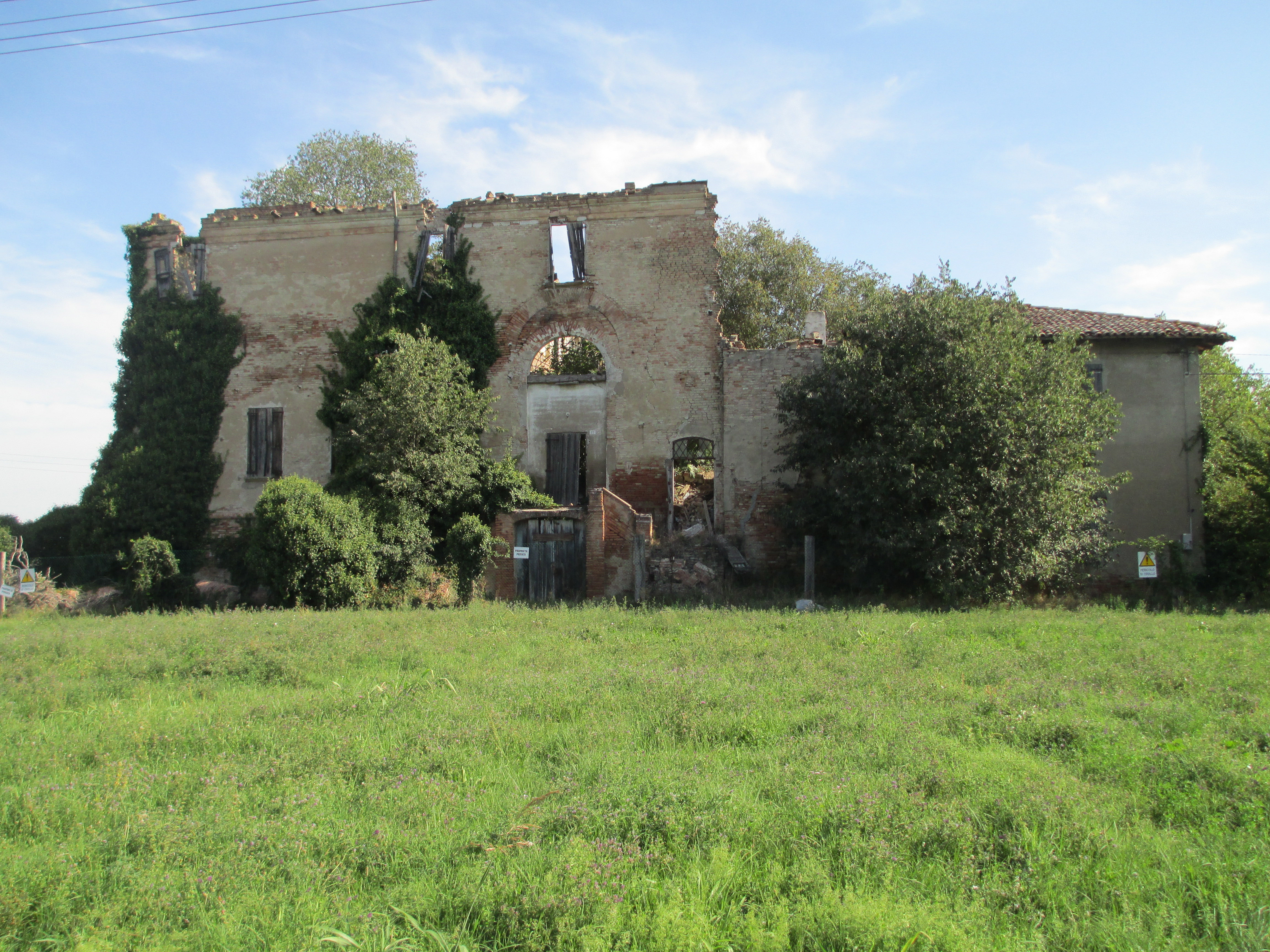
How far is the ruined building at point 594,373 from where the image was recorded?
57.9 ft

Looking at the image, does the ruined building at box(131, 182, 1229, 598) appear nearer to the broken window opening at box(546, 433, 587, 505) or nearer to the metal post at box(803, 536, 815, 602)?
the broken window opening at box(546, 433, 587, 505)

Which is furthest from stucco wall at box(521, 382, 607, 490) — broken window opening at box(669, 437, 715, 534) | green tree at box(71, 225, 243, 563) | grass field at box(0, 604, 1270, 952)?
grass field at box(0, 604, 1270, 952)

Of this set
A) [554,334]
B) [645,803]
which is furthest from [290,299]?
[645,803]

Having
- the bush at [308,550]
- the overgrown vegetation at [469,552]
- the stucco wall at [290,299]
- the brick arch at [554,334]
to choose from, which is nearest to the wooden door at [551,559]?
the overgrown vegetation at [469,552]

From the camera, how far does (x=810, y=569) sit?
1526 cm

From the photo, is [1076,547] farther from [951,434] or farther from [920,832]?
[920,832]

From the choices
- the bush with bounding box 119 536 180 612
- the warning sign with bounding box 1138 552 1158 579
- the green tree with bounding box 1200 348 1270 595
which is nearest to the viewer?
A: the warning sign with bounding box 1138 552 1158 579

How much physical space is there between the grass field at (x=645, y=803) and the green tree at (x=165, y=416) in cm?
1145

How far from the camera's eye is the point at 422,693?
7.99 metres

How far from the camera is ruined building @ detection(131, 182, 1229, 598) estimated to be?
57.9 ft

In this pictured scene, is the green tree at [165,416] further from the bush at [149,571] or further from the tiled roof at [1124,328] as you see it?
the tiled roof at [1124,328]

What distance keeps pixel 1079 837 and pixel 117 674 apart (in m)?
9.55

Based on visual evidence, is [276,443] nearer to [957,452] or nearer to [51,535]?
[51,535]

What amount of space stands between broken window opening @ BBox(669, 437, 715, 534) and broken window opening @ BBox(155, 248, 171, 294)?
1408 cm
